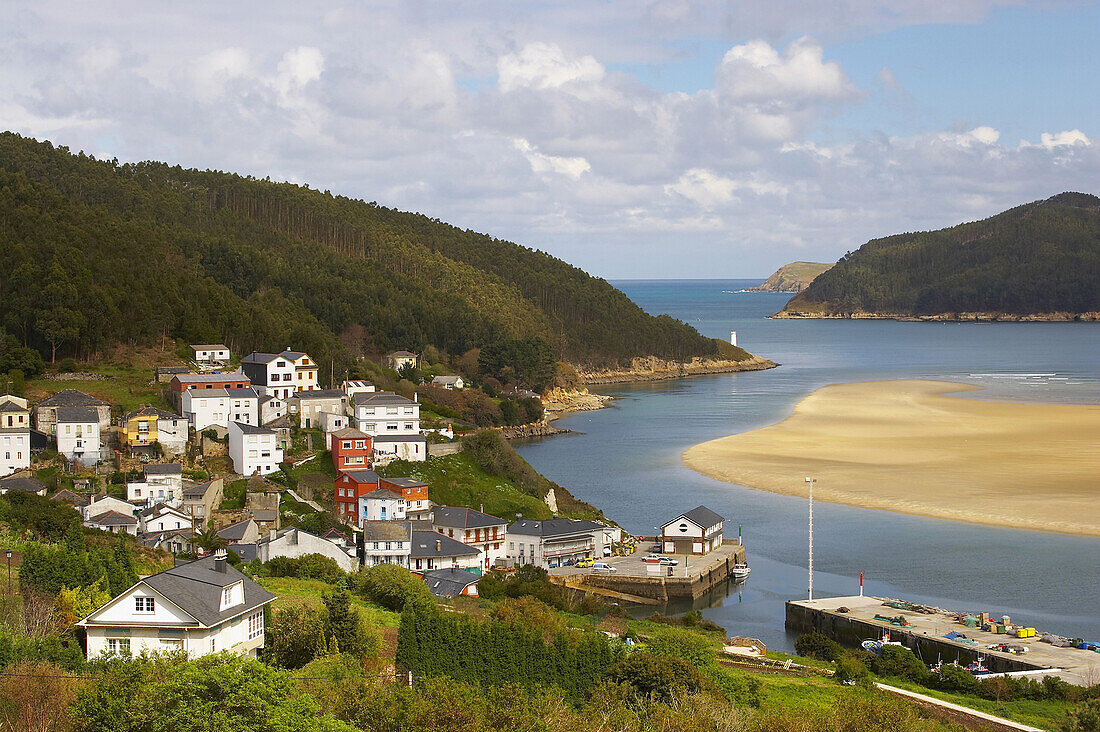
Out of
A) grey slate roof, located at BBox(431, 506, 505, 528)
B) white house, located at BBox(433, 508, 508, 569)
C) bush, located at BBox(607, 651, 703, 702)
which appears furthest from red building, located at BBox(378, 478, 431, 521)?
bush, located at BBox(607, 651, 703, 702)

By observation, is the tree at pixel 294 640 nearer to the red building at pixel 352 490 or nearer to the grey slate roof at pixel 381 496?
the grey slate roof at pixel 381 496

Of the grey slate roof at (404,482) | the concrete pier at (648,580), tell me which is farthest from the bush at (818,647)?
the grey slate roof at (404,482)

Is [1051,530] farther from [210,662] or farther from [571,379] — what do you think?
[571,379]

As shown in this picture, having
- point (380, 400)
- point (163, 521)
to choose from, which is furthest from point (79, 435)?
point (380, 400)

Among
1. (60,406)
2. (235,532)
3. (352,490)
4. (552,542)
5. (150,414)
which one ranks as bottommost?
(552,542)

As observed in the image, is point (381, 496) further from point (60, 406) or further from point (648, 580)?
point (60, 406)

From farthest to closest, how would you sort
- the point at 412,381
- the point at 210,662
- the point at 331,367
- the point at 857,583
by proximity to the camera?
the point at 412,381 < the point at 331,367 < the point at 857,583 < the point at 210,662

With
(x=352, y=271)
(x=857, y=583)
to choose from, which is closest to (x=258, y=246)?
(x=352, y=271)

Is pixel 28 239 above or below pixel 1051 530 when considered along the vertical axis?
above
